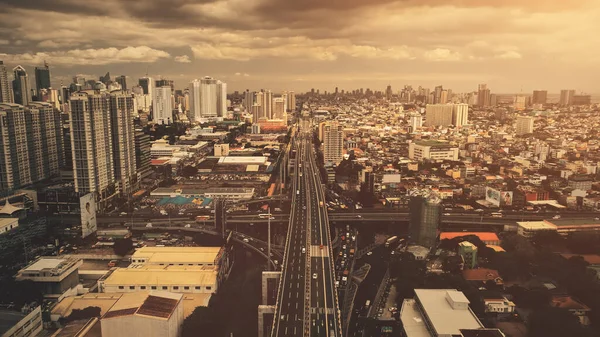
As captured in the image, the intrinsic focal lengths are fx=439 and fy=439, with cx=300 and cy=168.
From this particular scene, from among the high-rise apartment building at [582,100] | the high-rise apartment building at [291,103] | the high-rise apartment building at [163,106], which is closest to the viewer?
the high-rise apartment building at [582,100]

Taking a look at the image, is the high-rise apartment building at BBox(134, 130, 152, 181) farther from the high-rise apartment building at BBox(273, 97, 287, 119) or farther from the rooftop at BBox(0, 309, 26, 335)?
the high-rise apartment building at BBox(273, 97, 287, 119)

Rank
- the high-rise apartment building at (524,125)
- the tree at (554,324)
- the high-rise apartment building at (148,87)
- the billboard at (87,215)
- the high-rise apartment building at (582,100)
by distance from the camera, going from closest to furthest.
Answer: the tree at (554,324)
the billboard at (87,215)
the high-rise apartment building at (582,100)
the high-rise apartment building at (524,125)
the high-rise apartment building at (148,87)

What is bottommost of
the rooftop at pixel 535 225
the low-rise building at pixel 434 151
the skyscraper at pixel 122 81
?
the rooftop at pixel 535 225

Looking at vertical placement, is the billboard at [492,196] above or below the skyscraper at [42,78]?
below

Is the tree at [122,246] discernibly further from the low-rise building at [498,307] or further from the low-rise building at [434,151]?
the low-rise building at [434,151]

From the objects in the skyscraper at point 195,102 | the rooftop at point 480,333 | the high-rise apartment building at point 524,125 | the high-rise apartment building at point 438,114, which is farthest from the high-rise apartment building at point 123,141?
the skyscraper at point 195,102

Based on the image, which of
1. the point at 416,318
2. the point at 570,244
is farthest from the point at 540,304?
the point at 570,244

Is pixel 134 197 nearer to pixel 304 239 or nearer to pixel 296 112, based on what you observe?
pixel 304 239

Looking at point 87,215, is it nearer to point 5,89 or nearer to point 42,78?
point 42,78
